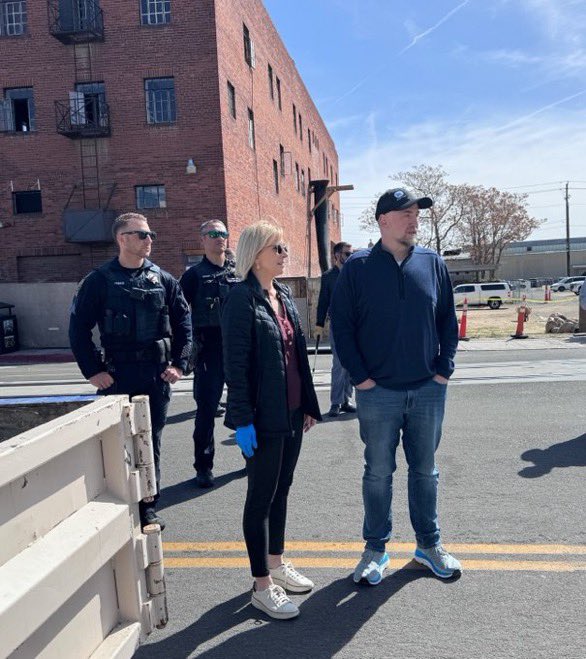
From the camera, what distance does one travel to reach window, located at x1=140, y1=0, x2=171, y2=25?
62.8ft

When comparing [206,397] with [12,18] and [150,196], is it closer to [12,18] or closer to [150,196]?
[150,196]

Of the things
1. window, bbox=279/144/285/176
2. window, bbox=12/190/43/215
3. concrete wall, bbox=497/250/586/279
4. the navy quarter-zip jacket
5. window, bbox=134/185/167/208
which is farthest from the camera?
concrete wall, bbox=497/250/586/279

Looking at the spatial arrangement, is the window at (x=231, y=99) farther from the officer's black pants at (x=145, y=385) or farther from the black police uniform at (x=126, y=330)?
the officer's black pants at (x=145, y=385)

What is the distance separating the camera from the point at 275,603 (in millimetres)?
2947

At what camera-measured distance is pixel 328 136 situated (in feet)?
164

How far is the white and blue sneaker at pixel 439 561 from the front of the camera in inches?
127

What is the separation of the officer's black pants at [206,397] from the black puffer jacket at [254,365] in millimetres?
1932

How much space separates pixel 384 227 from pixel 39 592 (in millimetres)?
2362

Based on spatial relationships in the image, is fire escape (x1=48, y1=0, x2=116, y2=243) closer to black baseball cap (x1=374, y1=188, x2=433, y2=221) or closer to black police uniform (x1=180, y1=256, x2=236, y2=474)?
black police uniform (x1=180, y1=256, x2=236, y2=474)

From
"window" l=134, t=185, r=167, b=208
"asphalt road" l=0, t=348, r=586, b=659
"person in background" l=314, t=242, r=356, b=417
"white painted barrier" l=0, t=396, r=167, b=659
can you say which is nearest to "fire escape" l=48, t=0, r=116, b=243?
"window" l=134, t=185, r=167, b=208

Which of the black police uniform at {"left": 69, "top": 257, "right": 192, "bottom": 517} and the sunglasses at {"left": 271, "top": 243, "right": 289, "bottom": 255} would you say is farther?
the black police uniform at {"left": 69, "top": 257, "right": 192, "bottom": 517}

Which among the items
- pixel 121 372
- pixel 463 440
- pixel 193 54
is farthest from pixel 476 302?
pixel 121 372

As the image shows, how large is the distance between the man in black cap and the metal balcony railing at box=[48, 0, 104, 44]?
19.4m

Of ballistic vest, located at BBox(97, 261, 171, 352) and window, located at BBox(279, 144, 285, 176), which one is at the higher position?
window, located at BBox(279, 144, 285, 176)
